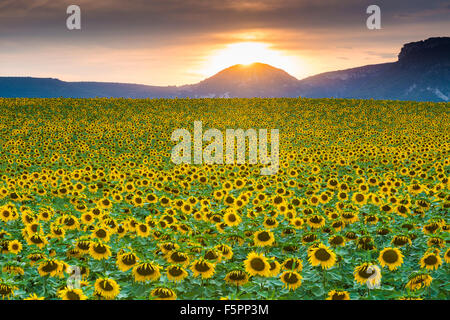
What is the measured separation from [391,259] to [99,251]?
Answer: 4526 mm

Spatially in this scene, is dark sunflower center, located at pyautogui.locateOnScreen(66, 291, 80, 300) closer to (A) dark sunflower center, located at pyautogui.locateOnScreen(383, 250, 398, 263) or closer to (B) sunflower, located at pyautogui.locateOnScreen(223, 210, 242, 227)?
(B) sunflower, located at pyautogui.locateOnScreen(223, 210, 242, 227)

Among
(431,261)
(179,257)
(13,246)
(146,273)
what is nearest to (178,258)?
(179,257)

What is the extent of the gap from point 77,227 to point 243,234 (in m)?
3.40

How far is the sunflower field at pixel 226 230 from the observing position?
541 cm

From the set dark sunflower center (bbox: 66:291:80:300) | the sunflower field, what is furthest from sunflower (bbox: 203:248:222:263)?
dark sunflower center (bbox: 66:291:80:300)

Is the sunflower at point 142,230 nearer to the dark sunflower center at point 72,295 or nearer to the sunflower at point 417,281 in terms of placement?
the dark sunflower center at point 72,295

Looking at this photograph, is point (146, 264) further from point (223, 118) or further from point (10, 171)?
point (223, 118)

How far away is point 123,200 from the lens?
11.5 metres

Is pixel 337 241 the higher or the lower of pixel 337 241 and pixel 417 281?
the higher

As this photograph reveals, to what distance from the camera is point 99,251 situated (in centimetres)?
620

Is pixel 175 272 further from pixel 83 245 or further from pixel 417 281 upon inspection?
Answer: pixel 417 281

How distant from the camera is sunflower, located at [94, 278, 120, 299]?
4828 mm

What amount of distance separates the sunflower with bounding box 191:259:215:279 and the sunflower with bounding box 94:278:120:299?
1109mm
